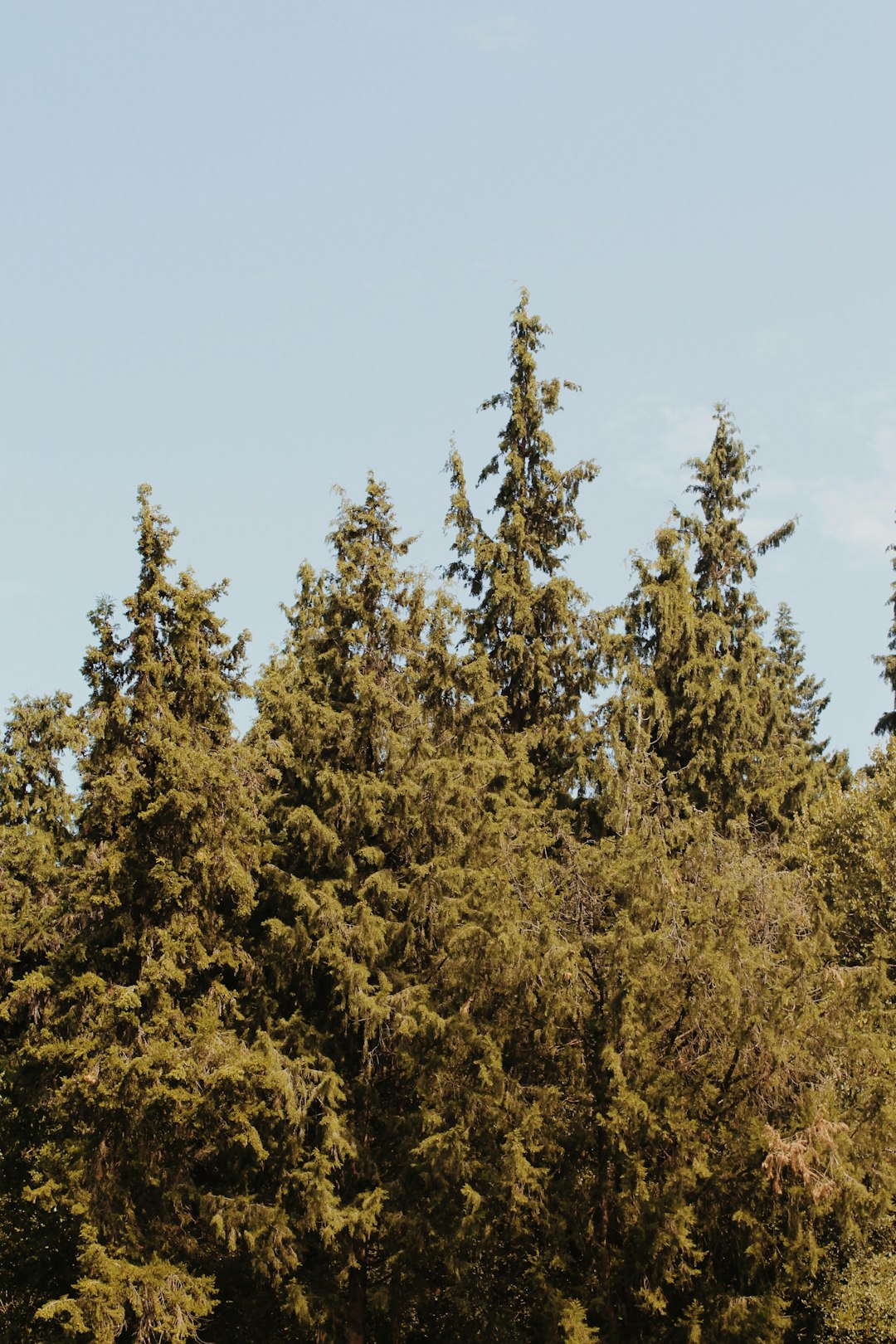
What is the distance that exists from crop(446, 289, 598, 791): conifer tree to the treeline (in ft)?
10.6

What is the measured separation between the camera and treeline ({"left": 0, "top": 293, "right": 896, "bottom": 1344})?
1720 centimetres

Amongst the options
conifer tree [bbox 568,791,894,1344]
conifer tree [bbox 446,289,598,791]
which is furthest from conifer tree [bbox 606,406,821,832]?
conifer tree [bbox 568,791,894,1344]

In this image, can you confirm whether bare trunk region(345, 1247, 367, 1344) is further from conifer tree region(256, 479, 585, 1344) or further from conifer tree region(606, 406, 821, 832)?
conifer tree region(606, 406, 821, 832)

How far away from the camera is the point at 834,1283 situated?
1728 centimetres

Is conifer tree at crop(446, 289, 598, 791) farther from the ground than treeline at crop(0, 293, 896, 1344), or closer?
farther from the ground

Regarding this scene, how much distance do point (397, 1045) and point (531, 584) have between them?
11.7 metres

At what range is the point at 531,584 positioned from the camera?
94.1 feet

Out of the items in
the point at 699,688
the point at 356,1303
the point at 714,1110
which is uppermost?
the point at 699,688

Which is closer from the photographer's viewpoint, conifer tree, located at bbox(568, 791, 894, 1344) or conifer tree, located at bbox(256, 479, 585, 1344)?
conifer tree, located at bbox(568, 791, 894, 1344)

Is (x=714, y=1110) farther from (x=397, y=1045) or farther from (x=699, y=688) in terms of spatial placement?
(x=699, y=688)

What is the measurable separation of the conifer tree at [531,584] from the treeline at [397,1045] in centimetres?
323

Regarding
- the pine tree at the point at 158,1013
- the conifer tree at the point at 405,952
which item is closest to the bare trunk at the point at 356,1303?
the conifer tree at the point at 405,952

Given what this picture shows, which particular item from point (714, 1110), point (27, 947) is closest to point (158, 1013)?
point (714, 1110)

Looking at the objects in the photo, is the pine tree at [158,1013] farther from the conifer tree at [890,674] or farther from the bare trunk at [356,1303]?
the conifer tree at [890,674]
